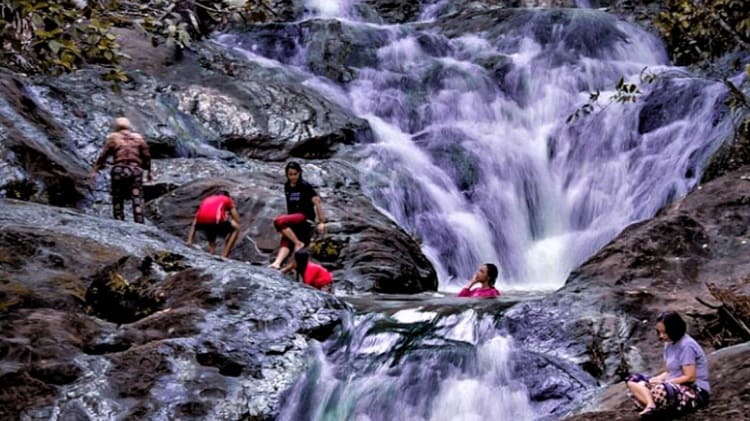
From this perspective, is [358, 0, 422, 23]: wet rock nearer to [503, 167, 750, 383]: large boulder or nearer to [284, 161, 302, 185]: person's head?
[284, 161, 302, 185]: person's head

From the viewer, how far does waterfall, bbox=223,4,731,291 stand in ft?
54.7

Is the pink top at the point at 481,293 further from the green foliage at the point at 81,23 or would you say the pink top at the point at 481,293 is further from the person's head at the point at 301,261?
the green foliage at the point at 81,23

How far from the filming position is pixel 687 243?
1048cm

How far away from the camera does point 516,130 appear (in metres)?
20.5

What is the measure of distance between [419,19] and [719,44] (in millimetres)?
14623

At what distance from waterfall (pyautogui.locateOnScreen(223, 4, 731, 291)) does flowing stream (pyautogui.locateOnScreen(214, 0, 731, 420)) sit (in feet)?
0.13

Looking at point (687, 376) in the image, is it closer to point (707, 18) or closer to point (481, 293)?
point (481, 293)

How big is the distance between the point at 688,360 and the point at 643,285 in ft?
11.2

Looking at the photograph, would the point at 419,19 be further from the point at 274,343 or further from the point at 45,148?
the point at 274,343

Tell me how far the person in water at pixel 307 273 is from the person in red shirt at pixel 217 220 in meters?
1.64

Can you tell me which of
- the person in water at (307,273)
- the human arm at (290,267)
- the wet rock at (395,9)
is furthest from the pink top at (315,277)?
the wet rock at (395,9)

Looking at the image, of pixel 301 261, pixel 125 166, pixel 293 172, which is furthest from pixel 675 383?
pixel 125 166

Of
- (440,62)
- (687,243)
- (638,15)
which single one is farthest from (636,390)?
(638,15)

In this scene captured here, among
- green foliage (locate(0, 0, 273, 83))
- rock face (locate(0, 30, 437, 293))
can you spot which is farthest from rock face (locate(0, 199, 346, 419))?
rock face (locate(0, 30, 437, 293))
